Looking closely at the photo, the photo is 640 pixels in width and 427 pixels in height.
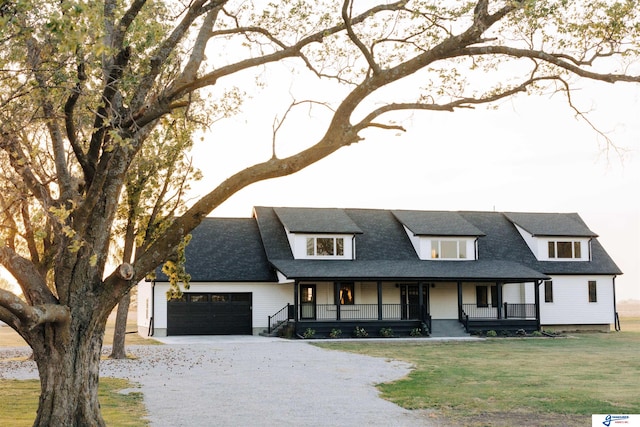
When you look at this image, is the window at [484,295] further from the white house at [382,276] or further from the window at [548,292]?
the window at [548,292]

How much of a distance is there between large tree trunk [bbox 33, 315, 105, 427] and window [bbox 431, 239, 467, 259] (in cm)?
3065

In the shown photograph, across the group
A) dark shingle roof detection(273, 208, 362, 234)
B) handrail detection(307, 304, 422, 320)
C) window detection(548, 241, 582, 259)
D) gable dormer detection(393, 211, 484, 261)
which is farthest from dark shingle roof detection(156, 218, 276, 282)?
window detection(548, 241, 582, 259)

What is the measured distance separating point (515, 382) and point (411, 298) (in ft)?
72.3

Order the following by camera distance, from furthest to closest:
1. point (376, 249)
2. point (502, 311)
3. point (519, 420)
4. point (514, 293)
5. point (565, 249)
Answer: point (565, 249)
point (514, 293)
point (376, 249)
point (502, 311)
point (519, 420)

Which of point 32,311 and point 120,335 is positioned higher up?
point 32,311

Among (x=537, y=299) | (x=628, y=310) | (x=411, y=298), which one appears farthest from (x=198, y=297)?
(x=628, y=310)

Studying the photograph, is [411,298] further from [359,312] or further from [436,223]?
[436,223]

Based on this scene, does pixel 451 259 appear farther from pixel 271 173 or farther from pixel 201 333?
pixel 271 173

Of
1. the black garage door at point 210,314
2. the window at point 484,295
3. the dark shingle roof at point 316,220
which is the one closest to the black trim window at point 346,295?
the dark shingle roof at point 316,220

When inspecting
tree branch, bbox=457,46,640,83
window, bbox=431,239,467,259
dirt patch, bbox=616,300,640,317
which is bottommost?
dirt patch, bbox=616,300,640,317

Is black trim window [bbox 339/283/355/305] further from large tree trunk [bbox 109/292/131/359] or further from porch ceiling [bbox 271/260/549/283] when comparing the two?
large tree trunk [bbox 109/292/131/359]

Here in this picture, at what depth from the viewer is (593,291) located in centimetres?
3969

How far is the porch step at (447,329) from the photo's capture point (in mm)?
35156

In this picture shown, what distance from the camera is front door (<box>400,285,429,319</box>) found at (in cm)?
3775
